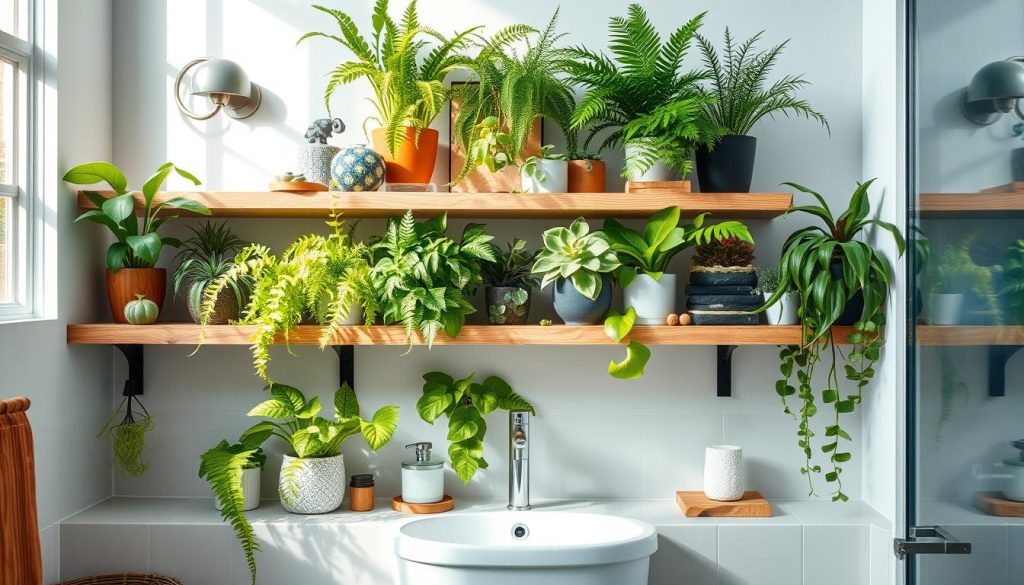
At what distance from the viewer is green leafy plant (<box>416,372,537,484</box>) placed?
220cm

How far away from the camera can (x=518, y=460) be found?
2.17 metres

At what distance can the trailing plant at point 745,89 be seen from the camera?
218 cm

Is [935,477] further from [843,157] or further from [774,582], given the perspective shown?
[843,157]

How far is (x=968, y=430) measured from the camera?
158 cm

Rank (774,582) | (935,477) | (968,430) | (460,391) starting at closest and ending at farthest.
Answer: (968,430), (935,477), (774,582), (460,391)

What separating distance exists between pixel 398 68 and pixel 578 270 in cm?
69

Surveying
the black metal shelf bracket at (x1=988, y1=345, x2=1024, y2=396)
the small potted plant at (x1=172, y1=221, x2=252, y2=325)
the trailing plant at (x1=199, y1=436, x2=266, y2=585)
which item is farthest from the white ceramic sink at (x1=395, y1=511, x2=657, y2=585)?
the black metal shelf bracket at (x1=988, y1=345, x2=1024, y2=396)

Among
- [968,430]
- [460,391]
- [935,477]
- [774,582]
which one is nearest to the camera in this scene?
[968,430]

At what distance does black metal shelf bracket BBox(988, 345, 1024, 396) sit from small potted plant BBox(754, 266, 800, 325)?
2.09ft

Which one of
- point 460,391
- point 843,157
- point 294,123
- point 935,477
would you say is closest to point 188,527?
point 460,391

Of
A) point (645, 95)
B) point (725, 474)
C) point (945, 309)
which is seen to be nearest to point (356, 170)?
point (645, 95)

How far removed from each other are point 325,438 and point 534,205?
30.1 inches

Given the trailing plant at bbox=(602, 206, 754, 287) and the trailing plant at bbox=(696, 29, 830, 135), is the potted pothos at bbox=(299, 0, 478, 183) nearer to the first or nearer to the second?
the trailing plant at bbox=(602, 206, 754, 287)

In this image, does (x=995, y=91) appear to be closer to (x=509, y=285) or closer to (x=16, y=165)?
(x=509, y=285)
